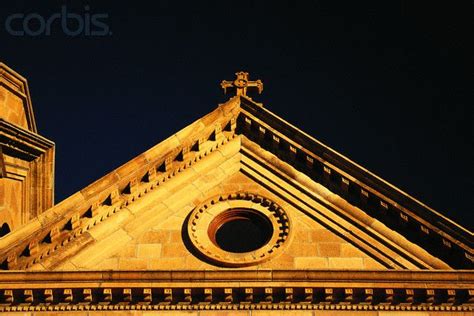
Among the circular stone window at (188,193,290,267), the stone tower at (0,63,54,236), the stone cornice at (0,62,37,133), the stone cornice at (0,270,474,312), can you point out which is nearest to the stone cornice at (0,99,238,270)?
the stone cornice at (0,270,474,312)

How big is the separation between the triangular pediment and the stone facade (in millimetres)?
26

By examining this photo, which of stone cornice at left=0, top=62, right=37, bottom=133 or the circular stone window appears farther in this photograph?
stone cornice at left=0, top=62, right=37, bottom=133

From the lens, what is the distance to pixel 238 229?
2183cm

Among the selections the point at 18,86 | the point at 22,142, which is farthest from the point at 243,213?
the point at 18,86

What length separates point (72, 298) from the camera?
20094 mm

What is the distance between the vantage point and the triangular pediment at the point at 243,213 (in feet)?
68.7

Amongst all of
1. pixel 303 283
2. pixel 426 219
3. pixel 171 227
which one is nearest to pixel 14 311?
pixel 171 227

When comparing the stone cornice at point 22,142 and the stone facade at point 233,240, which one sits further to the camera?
the stone cornice at point 22,142

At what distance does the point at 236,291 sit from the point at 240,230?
203cm

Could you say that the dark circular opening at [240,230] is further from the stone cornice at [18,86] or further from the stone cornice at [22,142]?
the stone cornice at [18,86]

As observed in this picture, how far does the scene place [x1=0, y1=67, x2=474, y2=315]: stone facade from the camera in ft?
65.7

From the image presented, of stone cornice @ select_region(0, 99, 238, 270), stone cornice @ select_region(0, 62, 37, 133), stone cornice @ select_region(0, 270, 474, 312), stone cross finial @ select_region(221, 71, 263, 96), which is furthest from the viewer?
stone cornice @ select_region(0, 62, 37, 133)

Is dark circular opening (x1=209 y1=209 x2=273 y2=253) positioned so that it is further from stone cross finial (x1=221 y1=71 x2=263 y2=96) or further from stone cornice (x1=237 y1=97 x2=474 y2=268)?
stone cross finial (x1=221 y1=71 x2=263 y2=96)

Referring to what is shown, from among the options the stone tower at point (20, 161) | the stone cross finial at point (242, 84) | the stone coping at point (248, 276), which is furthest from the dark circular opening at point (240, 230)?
the stone tower at point (20, 161)
